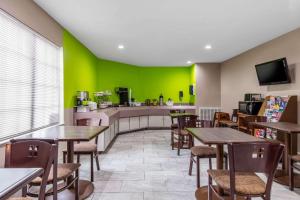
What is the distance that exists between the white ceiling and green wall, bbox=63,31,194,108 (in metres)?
0.46

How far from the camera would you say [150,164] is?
3910 mm

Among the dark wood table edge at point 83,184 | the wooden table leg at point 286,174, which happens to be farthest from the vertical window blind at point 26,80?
the wooden table leg at point 286,174

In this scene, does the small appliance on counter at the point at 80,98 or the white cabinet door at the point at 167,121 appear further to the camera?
the white cabinet door at the point at 167,121

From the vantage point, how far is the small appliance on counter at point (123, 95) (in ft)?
25.0

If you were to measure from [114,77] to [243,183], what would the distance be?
6.39 metres

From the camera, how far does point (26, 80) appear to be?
3031mm

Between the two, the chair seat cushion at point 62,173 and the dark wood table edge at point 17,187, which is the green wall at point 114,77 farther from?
the dark wood table edge at point 17,187

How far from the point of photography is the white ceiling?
305cm

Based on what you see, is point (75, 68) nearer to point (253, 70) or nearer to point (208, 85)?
point (253, 70)

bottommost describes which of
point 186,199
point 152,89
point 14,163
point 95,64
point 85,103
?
point 186,199

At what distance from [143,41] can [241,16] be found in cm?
223

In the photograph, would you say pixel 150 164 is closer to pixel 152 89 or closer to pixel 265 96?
pixel 265 96

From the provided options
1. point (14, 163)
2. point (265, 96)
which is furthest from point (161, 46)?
point (14, 163)

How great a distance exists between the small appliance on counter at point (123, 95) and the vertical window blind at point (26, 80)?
365cm
